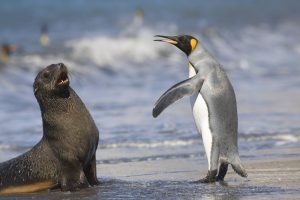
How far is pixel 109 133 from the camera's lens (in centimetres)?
1171

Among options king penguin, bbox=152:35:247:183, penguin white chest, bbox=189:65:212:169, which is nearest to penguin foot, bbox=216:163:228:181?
king penguin, bbox=152:35:247:183


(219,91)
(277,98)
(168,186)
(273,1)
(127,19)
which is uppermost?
(273,1)

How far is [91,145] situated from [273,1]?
126 feet

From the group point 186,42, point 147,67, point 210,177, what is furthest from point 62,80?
point 147,67

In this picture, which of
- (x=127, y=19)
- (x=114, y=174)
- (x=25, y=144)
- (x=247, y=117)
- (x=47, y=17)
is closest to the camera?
(x=114, y=174)

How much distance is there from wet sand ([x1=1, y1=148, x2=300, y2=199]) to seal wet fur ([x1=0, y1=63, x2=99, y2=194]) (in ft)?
0.44

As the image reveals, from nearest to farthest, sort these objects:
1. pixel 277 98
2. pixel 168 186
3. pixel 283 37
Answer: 1. pixel 168 186
2. pixel 277 98
3. pixel 283 37

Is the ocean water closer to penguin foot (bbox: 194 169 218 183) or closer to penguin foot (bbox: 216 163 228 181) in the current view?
penguin foot (bbox: 194 169 218 183)

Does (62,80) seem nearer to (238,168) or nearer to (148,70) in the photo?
(238,168)

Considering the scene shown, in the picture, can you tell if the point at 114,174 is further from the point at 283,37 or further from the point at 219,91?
the point at 283,37

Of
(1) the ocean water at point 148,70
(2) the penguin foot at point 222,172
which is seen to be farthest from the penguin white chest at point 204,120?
(1) the ocean water at point 148,70

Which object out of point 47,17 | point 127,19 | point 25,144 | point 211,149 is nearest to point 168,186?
point 211,149

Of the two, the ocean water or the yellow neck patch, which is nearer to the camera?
the yellow neck patch

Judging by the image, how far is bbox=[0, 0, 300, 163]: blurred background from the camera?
37.2 ft
